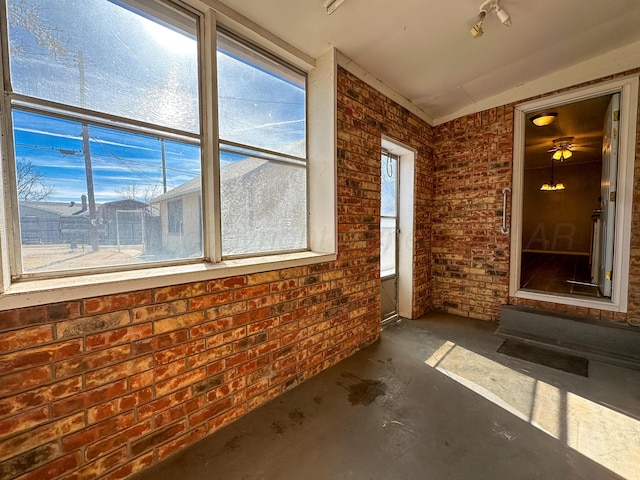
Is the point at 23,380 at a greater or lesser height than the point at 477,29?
lesser

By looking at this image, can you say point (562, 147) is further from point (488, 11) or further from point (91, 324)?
point (91, 324)

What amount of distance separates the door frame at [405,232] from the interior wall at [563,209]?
716 cm

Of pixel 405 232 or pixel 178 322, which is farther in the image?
pixel 405 232

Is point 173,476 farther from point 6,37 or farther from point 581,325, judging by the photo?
point 581,325

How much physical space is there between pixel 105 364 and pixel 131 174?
102 centimetres

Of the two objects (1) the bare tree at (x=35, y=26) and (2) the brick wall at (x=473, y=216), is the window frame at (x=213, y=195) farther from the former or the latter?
(2) the brick wall at (x=473, y=216)

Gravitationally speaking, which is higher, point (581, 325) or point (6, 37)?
point (6, 37)

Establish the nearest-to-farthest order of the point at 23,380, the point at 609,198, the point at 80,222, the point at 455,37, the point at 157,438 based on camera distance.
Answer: the point at 23,380, the point at 80,222, the point at 157,438, the point at 455,37, the point at 609,198

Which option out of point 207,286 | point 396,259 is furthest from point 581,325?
point 207,286

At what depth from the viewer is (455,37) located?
2227 millimetres

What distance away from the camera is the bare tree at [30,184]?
124 cm

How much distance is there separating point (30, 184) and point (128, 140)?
488mm

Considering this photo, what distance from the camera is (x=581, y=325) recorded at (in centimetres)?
276

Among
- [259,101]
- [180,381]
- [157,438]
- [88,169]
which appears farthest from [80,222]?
[259,101]
